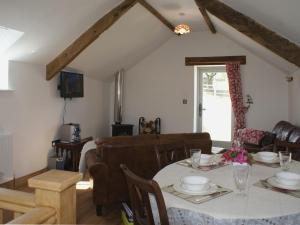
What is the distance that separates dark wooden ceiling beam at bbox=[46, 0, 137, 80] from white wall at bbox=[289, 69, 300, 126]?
3.21 m

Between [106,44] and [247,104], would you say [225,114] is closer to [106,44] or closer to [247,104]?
[247,104]

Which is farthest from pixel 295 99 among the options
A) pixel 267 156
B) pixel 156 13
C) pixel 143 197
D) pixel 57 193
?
pixel 57 193

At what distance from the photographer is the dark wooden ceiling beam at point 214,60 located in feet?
21.5

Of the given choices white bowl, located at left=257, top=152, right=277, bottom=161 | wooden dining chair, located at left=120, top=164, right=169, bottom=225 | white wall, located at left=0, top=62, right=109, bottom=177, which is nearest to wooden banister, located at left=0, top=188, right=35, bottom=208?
wooden dining chair, located at left=120, top=164, right=169, bottom=225

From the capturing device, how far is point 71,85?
18.0 feet

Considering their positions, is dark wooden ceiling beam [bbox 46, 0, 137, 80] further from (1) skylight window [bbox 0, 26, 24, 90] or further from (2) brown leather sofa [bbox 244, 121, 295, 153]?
(2) brown leather sofa [bbox 244, 121, 295, 153]

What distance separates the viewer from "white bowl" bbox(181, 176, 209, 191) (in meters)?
1.62

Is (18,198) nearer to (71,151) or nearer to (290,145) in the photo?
(290,145)

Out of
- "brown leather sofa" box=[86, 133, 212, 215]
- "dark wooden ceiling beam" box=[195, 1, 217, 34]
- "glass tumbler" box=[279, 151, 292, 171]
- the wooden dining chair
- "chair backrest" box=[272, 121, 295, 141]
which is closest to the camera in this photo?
the wooden dining chair

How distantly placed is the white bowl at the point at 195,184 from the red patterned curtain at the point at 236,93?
16.8 ft

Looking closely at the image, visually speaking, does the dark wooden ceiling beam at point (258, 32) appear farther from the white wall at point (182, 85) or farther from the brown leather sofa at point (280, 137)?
the white wall at point (182, 85)

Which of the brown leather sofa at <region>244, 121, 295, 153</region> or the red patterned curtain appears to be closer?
the brown leather sofa at <region>244, 121, 295, 153</region>

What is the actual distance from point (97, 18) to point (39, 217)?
4145 mm

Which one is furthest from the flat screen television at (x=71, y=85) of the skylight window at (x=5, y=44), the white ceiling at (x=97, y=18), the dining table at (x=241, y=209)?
the dining table at (x=241, y=209)
